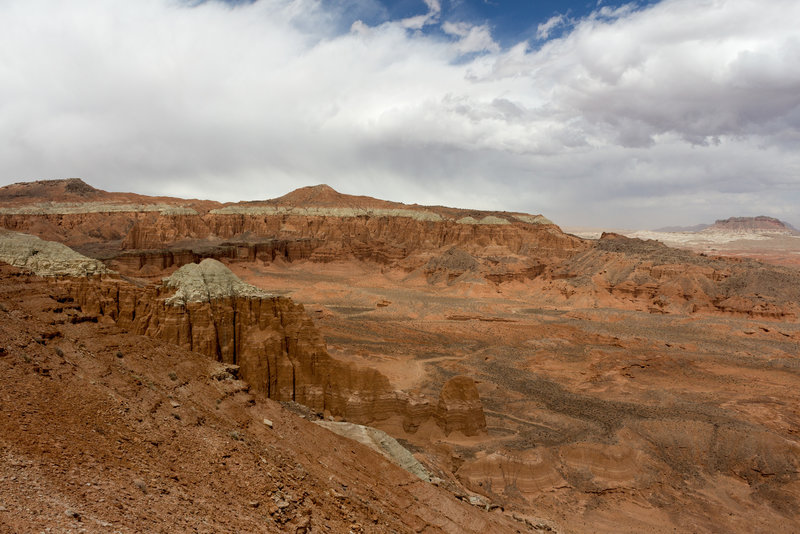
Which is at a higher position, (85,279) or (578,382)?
(85,279)

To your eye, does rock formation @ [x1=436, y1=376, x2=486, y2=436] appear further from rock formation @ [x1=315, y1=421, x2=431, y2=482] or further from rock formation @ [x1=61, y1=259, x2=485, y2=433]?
rock formation @ [x1=315, y1=421, x2=431, y2=482]

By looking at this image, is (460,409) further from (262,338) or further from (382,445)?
(262,338)

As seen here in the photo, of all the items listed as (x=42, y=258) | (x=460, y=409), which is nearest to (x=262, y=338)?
(x=460, y=409)

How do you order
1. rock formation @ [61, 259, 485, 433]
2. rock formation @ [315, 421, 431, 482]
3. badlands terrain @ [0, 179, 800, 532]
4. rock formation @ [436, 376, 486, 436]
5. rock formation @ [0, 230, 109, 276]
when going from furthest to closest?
rock formation @ [0, 230, 109, 276] → rock formation @ [436, 376, 486, 436] → rock formation @ [61, 259, 485, 433] → rock formation @ [315, 421, 431, 482] → badlands terrain @ [0, 179, 800, 532]

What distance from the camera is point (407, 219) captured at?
116 metres

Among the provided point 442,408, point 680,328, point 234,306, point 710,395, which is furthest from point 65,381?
point 680,328

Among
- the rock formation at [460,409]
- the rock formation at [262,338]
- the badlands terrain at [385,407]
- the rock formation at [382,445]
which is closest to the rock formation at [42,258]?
the badlands terrain at [385,407]

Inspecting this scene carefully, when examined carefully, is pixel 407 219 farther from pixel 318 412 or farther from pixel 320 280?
pixel 318 412

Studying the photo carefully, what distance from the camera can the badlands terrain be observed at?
779 cm

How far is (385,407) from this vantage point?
23.3 meters

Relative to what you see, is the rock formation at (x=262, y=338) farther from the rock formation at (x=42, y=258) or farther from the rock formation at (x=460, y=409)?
the rock formation at (x=42, y=258)

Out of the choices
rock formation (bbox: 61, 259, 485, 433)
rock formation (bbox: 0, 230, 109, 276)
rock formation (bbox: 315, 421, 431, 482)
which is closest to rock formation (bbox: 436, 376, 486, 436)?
rock formation (bbox: 61, 259, 485, 433)

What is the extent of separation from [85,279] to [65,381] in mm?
19019

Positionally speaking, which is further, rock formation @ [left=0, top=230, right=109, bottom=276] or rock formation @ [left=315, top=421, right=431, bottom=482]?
rock formation @ [left=0, top=230, right=109, bottom=276]
